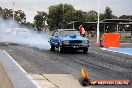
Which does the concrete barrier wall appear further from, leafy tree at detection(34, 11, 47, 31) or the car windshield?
leafy tree at detection(34, 11, 47, 31)

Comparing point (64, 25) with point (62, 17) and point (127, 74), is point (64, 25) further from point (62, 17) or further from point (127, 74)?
point (127, 74)

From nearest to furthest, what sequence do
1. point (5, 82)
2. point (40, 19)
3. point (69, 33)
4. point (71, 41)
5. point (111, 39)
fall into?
point (5, 82), point (71, 41), point (69, 33), point (111, 39), point (40, 19)

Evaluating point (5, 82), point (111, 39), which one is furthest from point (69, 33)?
point (5, 82)

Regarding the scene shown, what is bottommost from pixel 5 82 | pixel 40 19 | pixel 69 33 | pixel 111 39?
pixel 111 39

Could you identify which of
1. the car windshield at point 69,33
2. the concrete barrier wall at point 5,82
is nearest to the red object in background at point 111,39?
the car windshield at point 69,33

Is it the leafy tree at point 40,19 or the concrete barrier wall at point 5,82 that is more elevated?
the leafy tree at point 40,19

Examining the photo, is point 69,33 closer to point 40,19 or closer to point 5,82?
point 5,82

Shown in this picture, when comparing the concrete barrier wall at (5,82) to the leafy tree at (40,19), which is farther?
the leafy tree at (40,19)

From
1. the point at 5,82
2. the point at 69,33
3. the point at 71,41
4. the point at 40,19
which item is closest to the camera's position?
the point at 5,82

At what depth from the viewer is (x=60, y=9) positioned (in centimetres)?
10138

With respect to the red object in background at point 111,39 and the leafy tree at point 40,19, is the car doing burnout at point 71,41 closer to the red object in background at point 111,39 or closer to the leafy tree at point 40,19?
the red object in background at point 111,39

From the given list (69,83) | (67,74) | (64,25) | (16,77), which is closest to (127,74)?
(67,74)

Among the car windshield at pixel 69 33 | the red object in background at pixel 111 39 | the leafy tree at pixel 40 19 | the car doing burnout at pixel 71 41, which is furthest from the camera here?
the leafy tree at pixel 40 19

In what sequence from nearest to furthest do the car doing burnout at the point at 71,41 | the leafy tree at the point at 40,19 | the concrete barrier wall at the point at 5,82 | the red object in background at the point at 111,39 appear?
the concrete barrier wall at the point at 5,82, the car doing burnout at the point at 71,41, the red object in background at the point at 111,39, the leafy tree at the point at 40,19
